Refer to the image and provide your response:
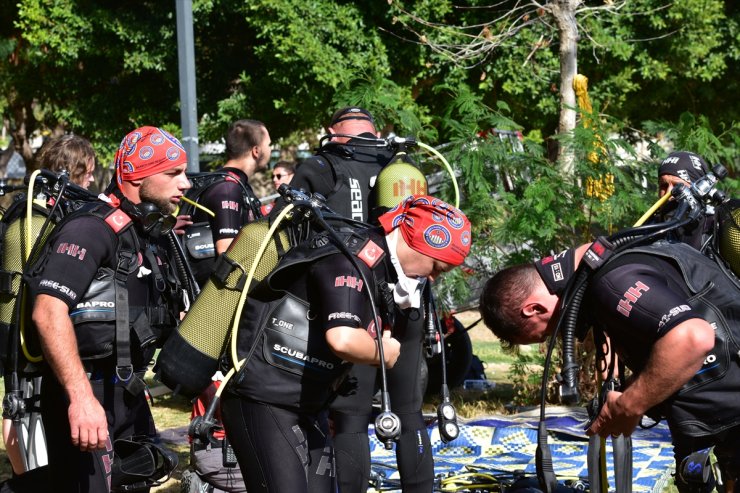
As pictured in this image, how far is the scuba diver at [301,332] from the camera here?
3.66 m

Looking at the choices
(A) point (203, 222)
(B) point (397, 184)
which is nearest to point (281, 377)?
(B) point (397, 184)

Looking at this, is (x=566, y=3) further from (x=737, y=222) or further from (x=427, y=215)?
(x=427, y=215)

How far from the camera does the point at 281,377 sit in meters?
3.71

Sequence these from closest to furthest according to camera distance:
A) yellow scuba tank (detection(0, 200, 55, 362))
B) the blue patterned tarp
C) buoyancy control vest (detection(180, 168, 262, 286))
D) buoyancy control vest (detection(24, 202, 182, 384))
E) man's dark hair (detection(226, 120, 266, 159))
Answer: buoyancy control vest (detection(24, 202, 182, 384)), yellow scuba tank (detection(0, 200, 55, 362)), buoyancy control vest (detection(180, 168, 262, 286)), man's dark hair (detection(226, 120, 266, 159)), the blue patterned tarp

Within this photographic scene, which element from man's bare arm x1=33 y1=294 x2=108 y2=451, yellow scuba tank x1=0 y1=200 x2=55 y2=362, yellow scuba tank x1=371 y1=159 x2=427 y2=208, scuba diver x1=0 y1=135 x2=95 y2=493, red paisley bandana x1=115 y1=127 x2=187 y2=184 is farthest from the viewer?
yellow scuba tank x1=371 y1=159 x2=427 y2=208

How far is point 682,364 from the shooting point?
327cm

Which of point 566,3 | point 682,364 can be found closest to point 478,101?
point 566,3

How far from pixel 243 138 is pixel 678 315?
12.3 feet

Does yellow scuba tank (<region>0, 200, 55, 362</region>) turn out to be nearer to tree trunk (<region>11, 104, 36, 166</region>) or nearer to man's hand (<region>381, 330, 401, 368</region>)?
man's hand (<region>381, 330, 401, 368</region>)

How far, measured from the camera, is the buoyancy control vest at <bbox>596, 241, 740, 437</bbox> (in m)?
3.58

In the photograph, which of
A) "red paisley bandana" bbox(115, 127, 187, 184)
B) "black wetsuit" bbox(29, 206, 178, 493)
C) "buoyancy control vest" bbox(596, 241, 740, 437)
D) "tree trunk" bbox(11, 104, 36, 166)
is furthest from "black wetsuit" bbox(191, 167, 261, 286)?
"tree trunk" bbox(11, 104, 36, 166)

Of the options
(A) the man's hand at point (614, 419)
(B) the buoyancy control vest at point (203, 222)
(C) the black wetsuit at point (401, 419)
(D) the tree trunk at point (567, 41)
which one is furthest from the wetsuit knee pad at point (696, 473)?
(D) the tree trunk at point (567, 41)

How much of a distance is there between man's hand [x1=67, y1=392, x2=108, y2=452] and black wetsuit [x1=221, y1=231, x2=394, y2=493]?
0.49 meters

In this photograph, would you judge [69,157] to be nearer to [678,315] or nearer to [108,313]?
[108,313]
